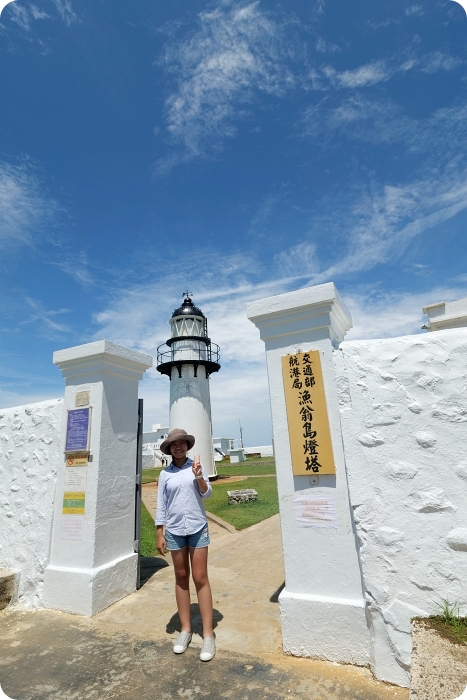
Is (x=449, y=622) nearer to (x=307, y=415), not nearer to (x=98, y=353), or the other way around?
(x=307, y=415)

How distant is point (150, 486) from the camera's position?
17.7 metres

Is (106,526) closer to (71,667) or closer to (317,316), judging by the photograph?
(71,667)

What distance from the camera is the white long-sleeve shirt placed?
310 cm

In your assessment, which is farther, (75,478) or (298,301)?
(75,478)

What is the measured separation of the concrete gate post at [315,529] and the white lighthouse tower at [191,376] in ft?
46.5

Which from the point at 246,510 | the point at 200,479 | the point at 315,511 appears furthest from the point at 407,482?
the point at 246,510

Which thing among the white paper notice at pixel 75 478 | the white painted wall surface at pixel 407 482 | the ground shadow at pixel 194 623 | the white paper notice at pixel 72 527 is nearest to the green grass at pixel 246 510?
the ground shadow at pixel 194 623

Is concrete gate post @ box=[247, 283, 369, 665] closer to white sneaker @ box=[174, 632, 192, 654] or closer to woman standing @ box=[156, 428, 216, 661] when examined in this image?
woman standing @ box=[156, 428, 216, 661]

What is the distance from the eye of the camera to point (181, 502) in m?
3.14

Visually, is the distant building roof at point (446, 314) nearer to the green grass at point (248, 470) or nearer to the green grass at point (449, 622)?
the green grass at point (449, 622)

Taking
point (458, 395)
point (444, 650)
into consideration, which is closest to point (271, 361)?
point (458, 395)

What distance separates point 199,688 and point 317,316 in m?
2.82

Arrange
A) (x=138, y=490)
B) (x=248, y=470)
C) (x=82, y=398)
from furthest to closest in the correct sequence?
(x=248, y=470) < (x=138, y=490) < (x=82, y=398)

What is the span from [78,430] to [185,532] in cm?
197
